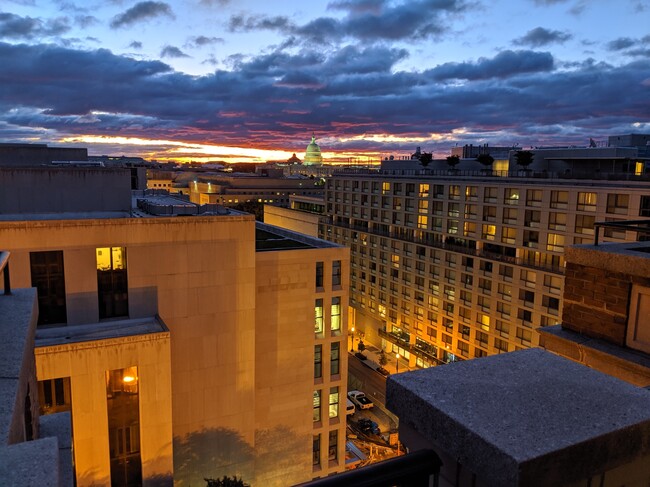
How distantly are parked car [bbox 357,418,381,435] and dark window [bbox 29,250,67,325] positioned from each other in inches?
1372

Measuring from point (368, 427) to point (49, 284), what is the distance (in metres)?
36.5

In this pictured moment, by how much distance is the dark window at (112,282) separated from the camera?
26.8 m

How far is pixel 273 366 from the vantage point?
3203cm

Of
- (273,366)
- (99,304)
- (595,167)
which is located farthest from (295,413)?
(595,167)

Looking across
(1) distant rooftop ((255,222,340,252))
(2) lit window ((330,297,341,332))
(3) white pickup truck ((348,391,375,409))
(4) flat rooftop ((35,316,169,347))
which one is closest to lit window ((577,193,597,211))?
(1) distant rooftop ((255,222,340,252))

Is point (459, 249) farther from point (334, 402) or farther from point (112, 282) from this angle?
point (112, 282)

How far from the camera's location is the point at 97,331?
25.3 metres

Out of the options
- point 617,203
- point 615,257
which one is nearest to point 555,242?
point 617,203

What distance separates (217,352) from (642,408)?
27.7 m

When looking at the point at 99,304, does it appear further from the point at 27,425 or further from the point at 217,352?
the point at 27,425

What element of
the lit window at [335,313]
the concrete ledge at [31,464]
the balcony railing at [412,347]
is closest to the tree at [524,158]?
the balcony railing at [412,347]

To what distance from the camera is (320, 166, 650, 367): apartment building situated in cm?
5169

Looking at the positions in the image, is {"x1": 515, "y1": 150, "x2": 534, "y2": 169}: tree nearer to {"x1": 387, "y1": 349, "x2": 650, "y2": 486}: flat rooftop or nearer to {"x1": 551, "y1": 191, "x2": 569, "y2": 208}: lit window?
{"x1": 551, "y1": 191, "x2": 569, "y2": 208}: lit window

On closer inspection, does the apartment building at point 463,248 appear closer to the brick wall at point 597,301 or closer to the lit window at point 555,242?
the lit window at point 555,242
